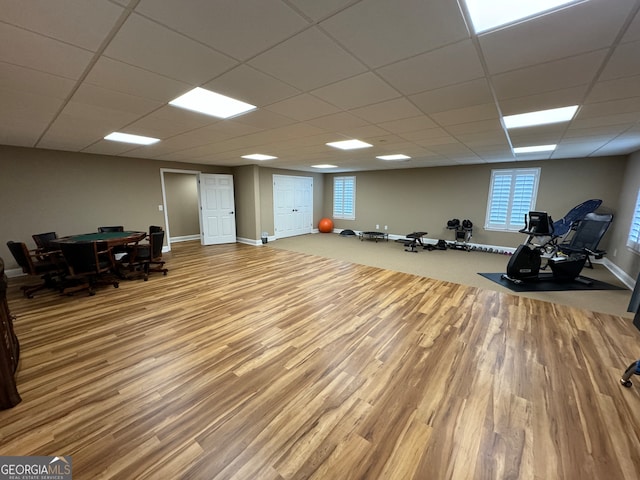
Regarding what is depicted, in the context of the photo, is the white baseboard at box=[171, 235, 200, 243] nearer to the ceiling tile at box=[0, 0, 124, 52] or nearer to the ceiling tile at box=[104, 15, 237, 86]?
the ceiling tile at box=[104, 15, 237, 86]

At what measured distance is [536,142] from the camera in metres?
4.11

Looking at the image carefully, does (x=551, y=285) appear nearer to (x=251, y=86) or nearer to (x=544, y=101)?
(x=544, y=101)

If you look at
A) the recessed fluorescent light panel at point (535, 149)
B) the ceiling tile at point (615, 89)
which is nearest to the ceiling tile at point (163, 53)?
the ceiling tile at point (615, 89)

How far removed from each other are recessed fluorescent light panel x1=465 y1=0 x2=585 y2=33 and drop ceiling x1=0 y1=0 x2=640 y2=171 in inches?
2.0

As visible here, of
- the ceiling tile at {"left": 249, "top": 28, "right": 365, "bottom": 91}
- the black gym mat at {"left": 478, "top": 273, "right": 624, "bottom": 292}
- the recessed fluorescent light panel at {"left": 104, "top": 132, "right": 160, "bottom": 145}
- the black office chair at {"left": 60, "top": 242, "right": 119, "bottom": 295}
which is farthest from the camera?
the black gym mat at {"left": 478, "top": 273, "right": 624, "bottom": 292}

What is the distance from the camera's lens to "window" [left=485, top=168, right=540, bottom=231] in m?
6.36

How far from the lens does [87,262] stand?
3.77 metres

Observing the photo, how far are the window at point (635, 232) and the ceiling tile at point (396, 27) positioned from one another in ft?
18.0

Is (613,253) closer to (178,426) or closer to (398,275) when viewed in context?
(398,275)

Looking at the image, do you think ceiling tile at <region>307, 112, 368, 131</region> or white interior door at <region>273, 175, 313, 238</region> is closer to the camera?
ceiling tile at <region>307, 112, 368, 131</region>

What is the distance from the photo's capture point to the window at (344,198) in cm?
958

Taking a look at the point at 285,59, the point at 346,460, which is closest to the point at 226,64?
the point at 285,59

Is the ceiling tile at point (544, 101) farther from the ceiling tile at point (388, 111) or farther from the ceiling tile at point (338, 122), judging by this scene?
the ceiling tile at point (338, 122)

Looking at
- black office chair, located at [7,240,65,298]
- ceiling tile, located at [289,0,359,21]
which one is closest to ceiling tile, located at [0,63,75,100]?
ceiling tile, located at [289,0,359,21]
